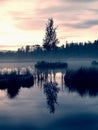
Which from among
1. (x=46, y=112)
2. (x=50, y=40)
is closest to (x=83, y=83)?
(x=46, y=112)

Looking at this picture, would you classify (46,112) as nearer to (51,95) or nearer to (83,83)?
(51,95)

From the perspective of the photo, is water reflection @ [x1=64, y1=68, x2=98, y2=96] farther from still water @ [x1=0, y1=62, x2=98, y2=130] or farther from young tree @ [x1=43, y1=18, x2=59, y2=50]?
young tree @ [x1=43, y1=18, x2=59, y2=50]

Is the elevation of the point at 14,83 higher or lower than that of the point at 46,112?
higher

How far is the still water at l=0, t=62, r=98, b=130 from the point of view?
2470 centimetres

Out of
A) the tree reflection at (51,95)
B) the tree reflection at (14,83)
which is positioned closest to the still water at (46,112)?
the tree reflection at (51,95)

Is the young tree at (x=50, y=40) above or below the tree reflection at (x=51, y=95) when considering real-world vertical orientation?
above

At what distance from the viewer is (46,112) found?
2922cm

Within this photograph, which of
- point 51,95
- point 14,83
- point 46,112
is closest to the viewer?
point 46,112

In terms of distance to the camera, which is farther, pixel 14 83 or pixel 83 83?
pixel 83 83

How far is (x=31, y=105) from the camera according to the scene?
32.5 m

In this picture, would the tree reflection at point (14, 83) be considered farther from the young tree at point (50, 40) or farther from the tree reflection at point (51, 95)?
the young tree at point (50, 40)

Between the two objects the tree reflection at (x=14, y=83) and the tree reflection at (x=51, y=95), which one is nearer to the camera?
the tree reflection at (x=51, y=95)

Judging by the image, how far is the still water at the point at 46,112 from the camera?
973 inches

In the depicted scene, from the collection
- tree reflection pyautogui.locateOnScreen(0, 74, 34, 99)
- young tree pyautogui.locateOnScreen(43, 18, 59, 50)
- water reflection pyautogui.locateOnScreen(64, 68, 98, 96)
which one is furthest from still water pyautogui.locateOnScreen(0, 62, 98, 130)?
young tree pyautogui.locateOnScreen(43, 18, 59, 50)
